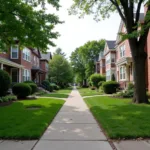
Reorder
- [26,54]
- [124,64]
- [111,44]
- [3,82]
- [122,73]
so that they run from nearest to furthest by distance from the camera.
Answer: [3,82] < [124,64] < [122,73] < [26,54] < [111,44]

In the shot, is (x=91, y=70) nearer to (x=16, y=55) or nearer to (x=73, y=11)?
(x=16, y=55)

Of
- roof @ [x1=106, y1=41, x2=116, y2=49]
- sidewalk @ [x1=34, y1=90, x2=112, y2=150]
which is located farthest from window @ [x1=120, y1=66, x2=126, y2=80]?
sidewalk @ [x1=34, y1=90, x2=112, y2=150]

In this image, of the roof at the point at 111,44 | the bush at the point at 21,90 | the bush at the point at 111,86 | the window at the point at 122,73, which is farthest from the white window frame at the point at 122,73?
the bush at the point at 21,90

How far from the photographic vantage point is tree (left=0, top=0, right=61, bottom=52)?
11.3 m

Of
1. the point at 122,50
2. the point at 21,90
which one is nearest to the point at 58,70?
the point at 122,50

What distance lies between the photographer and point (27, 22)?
11.8m

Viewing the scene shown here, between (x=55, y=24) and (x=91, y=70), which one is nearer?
(x=55, y=24)

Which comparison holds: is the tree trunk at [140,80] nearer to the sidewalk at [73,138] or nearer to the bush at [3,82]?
the sidewalk at [73,138]

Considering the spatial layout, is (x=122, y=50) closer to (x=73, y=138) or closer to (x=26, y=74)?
(x=26, y=74)

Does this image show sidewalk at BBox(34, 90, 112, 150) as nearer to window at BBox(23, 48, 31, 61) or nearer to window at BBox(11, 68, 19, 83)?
window at BBox(11, 68, 19, 83)

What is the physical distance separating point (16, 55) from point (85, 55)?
40.4m

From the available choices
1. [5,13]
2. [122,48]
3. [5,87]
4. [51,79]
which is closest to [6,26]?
[5,13]

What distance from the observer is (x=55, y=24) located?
45.4 feet

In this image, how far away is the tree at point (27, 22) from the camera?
36.9 feet
